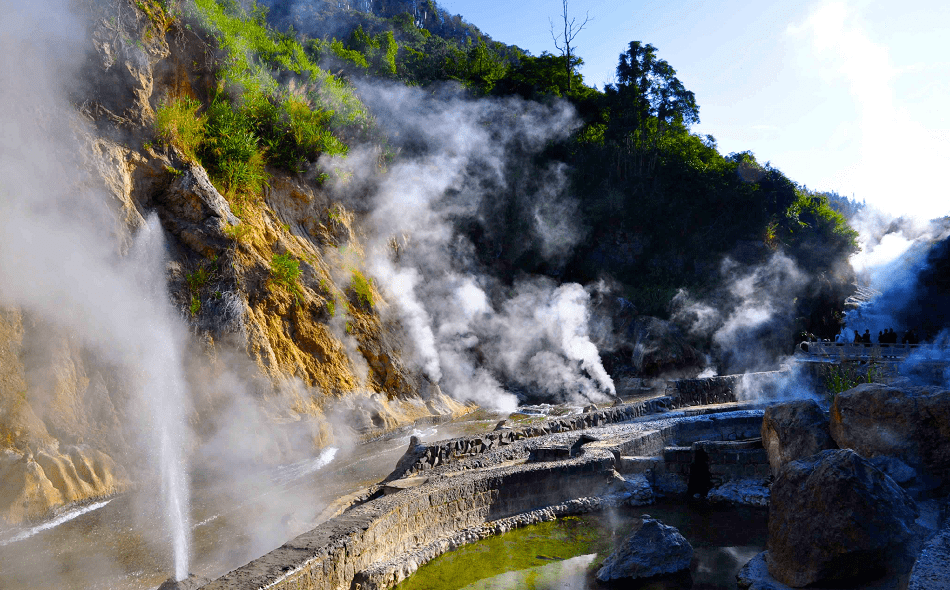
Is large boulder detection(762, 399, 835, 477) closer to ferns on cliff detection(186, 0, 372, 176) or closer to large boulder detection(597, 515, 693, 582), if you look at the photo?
large boulder detection(597, 515, 693, 582)

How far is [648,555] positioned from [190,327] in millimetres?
8358

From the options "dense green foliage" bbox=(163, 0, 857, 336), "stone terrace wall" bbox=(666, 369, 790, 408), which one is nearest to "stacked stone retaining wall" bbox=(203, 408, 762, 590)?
"stone terrace wall" bbox=(666, 369, 790, 408)

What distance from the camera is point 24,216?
8359mm

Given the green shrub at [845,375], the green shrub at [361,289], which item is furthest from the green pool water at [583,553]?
the green shrub at [361,289]

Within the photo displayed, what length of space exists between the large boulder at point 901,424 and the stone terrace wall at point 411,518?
10.0 feet

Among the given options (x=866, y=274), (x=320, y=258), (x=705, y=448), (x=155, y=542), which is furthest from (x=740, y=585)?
(x=866, y=274)

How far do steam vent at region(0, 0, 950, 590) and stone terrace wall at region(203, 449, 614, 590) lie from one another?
0.04 metres

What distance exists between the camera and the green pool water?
5.42 m

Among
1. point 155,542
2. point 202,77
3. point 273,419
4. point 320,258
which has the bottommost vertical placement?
point 155,542

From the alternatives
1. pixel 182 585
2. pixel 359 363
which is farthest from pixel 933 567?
pixel 359 363

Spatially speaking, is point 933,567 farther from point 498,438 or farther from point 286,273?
point 286,273

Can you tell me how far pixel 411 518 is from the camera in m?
5.98

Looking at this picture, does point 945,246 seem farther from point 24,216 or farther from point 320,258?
point 24,216

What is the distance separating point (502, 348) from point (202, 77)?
12.0 metres
